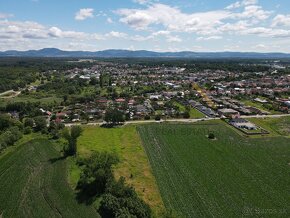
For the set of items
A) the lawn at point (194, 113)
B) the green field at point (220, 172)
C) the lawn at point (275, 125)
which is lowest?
the lawn at point (194, 113)

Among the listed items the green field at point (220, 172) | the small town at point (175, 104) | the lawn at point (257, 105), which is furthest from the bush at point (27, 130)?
the lawn at point (257, 105)

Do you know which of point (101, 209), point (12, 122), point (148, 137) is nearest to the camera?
point (101, 209)

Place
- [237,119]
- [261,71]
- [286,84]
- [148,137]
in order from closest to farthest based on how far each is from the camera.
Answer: [148,137] < [237,119] < [286,84] < [261,71]

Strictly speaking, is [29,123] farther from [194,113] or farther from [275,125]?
[275,125]

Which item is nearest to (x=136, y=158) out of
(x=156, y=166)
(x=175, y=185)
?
(x=156, y=166)

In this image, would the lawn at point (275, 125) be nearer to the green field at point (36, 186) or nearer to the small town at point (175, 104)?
the small town at point (175, 104)

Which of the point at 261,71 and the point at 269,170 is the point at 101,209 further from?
the point at 261,71
